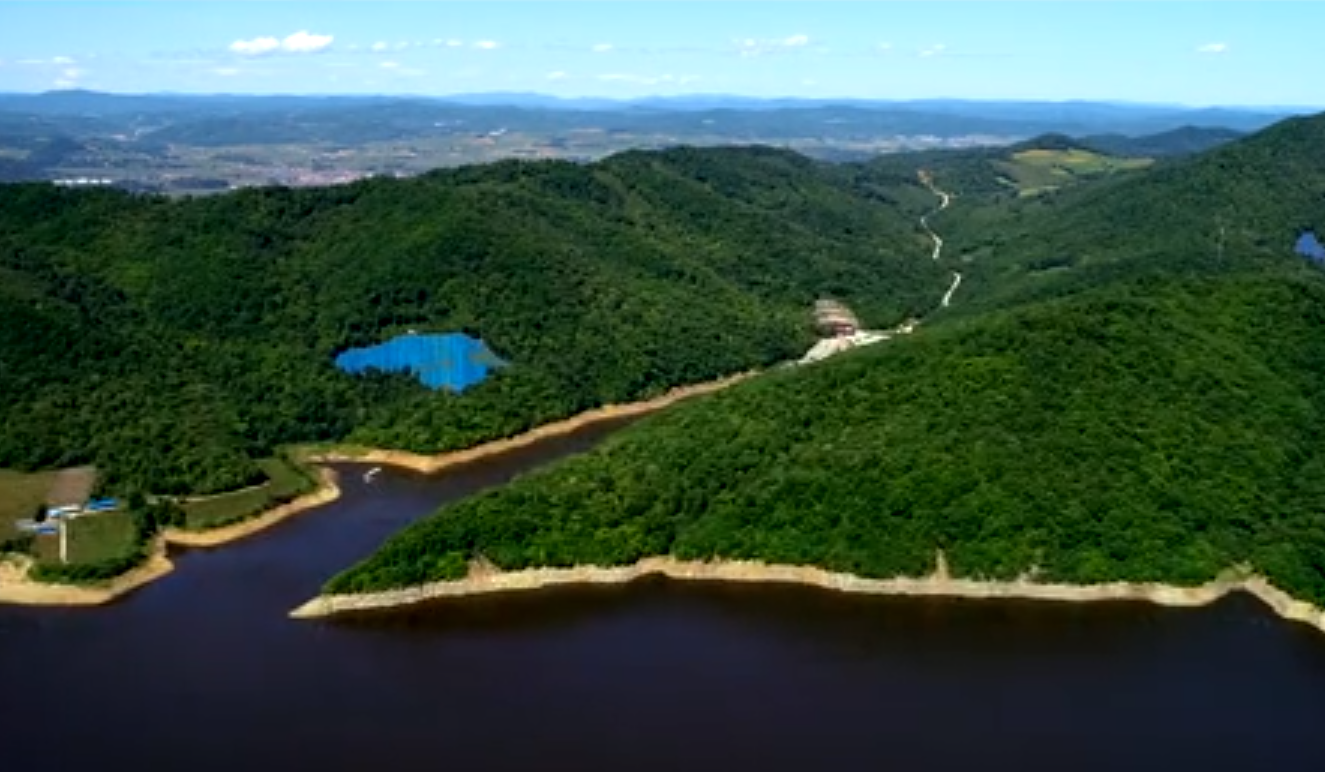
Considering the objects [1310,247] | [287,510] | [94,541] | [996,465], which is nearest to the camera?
[996,465]

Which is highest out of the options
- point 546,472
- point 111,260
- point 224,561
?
point 111,260

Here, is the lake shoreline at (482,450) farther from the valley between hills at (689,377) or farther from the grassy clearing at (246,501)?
the grassy clearing at (246,501)

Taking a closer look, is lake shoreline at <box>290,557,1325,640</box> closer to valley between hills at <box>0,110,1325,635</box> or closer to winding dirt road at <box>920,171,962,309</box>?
valley between hills at <box>0,110,1325,635</box>

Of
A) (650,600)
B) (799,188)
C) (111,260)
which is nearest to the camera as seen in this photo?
(650,600)

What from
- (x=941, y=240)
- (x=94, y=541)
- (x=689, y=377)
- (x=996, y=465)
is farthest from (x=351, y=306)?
(x=941, y=240)

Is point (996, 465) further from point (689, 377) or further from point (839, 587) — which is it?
point (689, 377)

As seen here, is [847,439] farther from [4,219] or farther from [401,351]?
[4,219]

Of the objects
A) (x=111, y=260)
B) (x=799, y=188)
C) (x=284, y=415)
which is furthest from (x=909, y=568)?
(x=799, y=188)

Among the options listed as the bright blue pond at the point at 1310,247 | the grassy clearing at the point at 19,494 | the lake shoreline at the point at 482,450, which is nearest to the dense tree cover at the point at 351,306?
the lake shoreline at the point at 482,450
